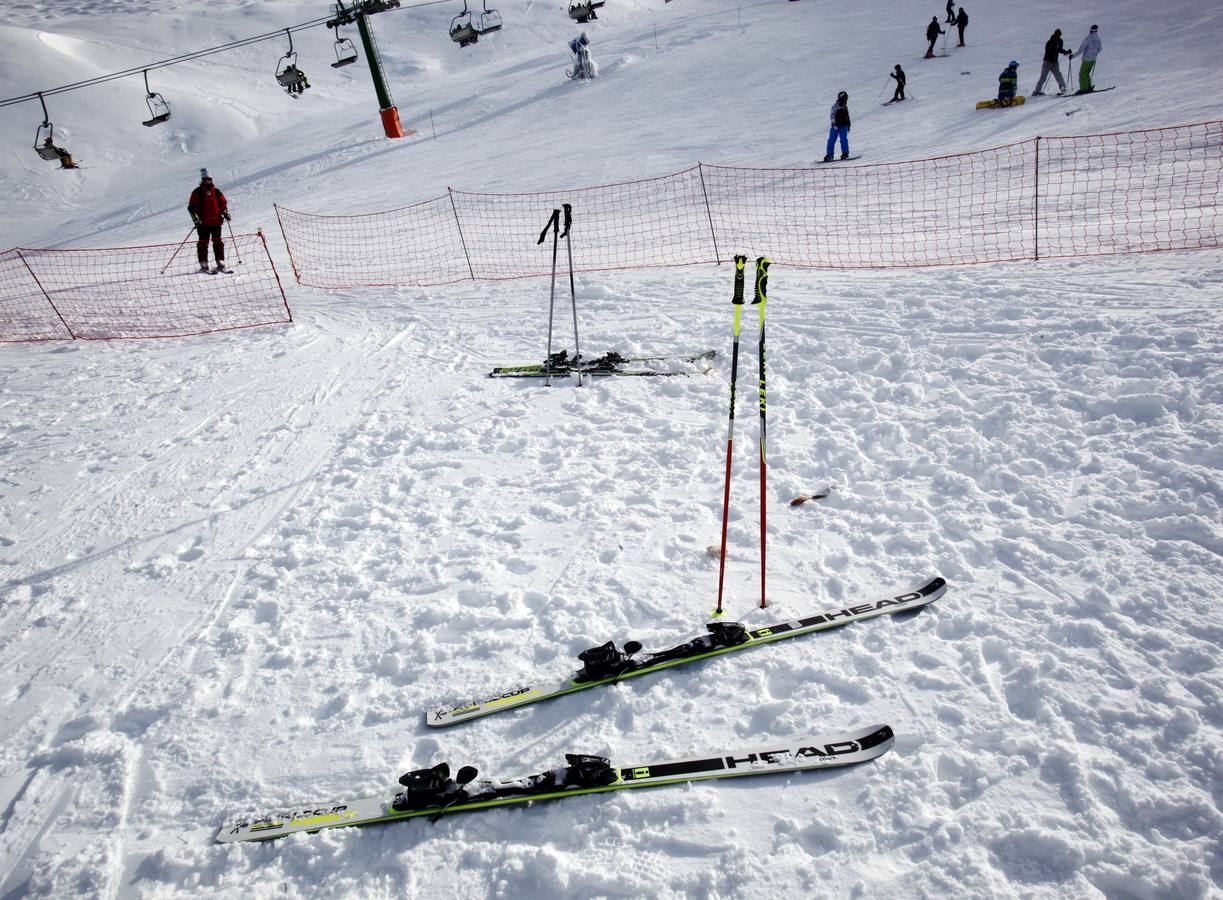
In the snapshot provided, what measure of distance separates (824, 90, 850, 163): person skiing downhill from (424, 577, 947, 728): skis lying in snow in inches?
524

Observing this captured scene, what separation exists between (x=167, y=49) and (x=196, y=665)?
2713 inches

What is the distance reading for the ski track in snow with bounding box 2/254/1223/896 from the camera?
299cm

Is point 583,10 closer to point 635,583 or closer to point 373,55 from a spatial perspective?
point 373,55

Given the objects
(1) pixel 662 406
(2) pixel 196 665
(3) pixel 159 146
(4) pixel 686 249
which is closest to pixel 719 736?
(2) pixel 196 665

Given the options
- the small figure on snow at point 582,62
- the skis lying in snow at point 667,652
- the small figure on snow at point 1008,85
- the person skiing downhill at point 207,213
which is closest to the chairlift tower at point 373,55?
the small figure on snow at point 582,62

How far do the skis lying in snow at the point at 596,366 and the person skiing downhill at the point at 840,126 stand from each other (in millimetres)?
9865

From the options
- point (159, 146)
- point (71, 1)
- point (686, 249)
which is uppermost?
point (71, 1)

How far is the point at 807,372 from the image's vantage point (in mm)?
7008

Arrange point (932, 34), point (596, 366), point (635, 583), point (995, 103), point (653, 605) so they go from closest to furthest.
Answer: point (653, 605) < point (635, 583) < point (596, 366) < point (995, 103) < point (932, 34)

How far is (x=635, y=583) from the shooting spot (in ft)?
14.9

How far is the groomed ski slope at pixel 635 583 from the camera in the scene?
2994mm

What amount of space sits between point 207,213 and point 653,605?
484 inches

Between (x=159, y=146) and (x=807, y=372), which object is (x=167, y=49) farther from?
(x=807, y=372)

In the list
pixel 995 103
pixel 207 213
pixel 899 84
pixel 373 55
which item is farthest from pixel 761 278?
pixel 373 55
